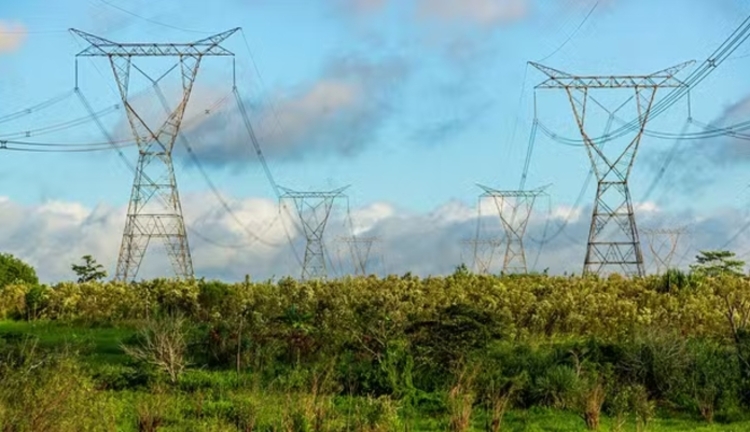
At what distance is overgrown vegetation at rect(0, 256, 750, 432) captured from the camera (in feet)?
58.3

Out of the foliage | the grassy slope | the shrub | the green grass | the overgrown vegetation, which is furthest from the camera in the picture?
the green grass

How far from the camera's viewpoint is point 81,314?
136 feet

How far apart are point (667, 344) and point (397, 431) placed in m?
8.36

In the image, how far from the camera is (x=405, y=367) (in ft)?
74.2

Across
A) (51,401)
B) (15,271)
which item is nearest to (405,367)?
(51,401)

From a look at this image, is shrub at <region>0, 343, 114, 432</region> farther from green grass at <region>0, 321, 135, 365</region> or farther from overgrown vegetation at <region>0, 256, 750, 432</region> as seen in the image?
green grass at <region>0, 321, 135, 365</region>


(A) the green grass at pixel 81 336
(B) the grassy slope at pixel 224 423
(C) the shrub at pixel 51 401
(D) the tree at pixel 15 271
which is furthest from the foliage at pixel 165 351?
(D) the tree at pixel 15 271

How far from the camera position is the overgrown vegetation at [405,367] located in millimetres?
17781

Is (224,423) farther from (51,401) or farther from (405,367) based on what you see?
(405,367)

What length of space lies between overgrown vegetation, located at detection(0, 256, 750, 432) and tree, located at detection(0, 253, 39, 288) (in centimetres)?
4008

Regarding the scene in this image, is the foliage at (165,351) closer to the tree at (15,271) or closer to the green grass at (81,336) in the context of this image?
the green grass at (81,336)

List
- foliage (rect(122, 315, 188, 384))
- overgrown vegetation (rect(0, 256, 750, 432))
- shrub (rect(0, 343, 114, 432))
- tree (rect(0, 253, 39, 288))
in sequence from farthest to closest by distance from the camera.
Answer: tree (rect(0, 253, 39, 288)) < foliage (rect(122, 315, 188, 384)) < overgrown vegetation (rect(0, 256, 750, 432)) < shrub (rect(0, 343, 114, 432))

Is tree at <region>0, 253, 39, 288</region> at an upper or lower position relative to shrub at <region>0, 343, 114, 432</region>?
upper

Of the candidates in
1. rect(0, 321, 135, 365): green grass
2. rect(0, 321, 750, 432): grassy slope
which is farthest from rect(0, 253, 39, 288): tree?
rect(0, 321, 750, 432): grassy slope
